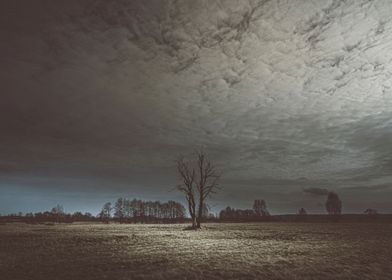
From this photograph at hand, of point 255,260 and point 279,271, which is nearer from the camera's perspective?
point 279,271

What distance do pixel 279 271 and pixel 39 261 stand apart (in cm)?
1414

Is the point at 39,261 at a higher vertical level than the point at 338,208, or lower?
lower

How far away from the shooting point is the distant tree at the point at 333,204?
174 metres

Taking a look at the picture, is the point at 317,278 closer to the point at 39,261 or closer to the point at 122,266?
the point at 122,266

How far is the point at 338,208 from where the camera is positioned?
17362cm

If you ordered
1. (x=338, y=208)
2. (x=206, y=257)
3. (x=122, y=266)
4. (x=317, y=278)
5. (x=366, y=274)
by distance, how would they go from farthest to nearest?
(x=338, y=208) < (x=206, y=257) < (x=122, y=266) < (x=366, y=274) < (x=317, y=278)

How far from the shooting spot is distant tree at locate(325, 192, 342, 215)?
173625 mm

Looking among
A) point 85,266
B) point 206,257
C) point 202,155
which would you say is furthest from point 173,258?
point 202,155

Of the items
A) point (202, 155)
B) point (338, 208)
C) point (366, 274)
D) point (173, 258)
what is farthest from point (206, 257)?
point (338, 208)

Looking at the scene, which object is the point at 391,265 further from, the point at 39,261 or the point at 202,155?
the point at 202,155

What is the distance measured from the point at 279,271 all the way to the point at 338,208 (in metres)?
174

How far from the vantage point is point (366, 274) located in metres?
16.2

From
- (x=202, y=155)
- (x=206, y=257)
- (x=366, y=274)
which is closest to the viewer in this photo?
(x=366, y=274)

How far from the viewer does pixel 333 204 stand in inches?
6895
